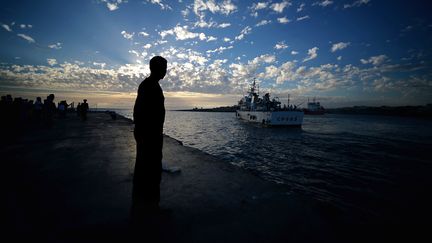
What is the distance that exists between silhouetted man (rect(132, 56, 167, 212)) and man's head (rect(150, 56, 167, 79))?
18 centimetres

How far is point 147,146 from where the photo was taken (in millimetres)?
3043

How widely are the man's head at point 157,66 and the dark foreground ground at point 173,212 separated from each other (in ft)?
7.50

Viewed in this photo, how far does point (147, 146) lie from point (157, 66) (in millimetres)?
1315

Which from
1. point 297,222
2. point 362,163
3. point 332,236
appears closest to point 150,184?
point 297,222

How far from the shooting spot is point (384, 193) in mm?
7555

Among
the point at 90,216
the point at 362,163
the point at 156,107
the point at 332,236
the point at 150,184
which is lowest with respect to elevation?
the point at 362,163

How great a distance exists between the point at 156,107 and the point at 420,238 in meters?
6.12

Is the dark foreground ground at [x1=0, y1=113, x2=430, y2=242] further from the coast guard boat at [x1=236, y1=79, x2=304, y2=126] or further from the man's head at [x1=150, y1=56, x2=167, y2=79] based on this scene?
the coast guard boat at [x1=236, y1=79, x2=304, y2=126]

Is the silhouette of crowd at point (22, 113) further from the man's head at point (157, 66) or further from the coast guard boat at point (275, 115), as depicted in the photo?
the coast guard boat at point (275, 115)

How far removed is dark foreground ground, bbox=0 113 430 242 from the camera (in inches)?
100

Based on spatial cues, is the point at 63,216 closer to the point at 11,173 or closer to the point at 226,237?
the point at 226,237

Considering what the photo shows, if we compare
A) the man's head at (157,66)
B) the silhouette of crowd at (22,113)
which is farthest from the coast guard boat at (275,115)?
the man's head at (157,66)

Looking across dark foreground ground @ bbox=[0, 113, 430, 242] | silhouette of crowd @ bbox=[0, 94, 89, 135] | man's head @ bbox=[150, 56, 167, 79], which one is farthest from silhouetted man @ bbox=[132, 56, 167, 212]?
silhouette of crowd @ bbox=[0, 94, 89, 135]

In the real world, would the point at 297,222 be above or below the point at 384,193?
above
